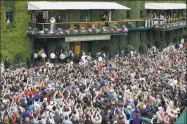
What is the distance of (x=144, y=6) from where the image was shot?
51625 millimetres

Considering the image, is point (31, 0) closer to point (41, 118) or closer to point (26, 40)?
point (26, 40)

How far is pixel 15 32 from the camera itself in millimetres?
37500

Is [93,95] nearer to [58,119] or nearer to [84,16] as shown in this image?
[58,119]

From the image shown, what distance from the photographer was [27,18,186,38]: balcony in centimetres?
3722

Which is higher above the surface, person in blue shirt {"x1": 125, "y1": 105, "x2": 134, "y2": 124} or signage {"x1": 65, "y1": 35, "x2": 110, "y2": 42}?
signage {"x1": 65, "y1": 35, "x2": 110, "y2": 42}

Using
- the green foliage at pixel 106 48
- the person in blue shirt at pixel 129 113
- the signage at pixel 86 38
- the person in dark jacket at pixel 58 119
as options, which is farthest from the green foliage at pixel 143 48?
the person in dark jacket at pixel 58 119

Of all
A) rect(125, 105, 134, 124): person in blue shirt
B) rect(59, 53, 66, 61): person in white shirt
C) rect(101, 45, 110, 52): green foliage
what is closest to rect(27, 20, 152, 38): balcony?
rect(59, 53, 66, 61): person in white shirt

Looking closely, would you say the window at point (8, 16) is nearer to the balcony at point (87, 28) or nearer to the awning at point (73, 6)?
the awning at point (73, 6)

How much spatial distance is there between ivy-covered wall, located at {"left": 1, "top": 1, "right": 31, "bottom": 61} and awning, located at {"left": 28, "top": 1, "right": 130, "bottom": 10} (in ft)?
3.28

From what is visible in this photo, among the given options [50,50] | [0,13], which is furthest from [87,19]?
[0,13]

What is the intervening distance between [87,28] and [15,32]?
6871 millimetres

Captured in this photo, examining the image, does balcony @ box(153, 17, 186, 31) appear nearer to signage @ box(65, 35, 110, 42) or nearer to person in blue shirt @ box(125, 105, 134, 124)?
signage @ box(65, 35, 110, 42)

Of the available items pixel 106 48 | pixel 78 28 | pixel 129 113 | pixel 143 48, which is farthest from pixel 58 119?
pixel 143 48

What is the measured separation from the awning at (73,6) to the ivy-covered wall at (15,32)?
100 cm
